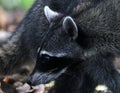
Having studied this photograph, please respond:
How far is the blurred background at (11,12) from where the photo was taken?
14519mm

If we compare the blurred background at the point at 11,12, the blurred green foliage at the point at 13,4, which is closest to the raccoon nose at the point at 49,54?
the blurred background at the point at 11,12

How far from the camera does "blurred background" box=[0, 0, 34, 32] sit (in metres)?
14.5

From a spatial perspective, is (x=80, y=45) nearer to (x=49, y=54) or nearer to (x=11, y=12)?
(x=49, y=54)

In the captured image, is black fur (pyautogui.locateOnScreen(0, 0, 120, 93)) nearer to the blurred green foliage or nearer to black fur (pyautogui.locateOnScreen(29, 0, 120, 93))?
black fur (pyautogui.locateOnScreen(29, 0, 120, 93))

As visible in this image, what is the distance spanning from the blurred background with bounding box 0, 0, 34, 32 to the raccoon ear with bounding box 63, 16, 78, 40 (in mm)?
5938

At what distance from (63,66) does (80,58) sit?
299mm

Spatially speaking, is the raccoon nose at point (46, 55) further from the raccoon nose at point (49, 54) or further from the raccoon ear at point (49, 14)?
the raccoon ear at point (49, 14)

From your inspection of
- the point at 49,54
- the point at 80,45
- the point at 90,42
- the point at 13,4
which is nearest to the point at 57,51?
the point at 49,54

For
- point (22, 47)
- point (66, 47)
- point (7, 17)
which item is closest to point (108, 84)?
point (66, 47)

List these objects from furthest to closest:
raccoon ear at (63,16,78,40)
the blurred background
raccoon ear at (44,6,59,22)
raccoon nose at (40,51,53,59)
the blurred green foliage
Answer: the blurred green foliage
the blurred background
raccoon ear at (44,6,59,22)
raccoon nose at (40,51,53,59)
raccoon ear at (63,16,78,40)

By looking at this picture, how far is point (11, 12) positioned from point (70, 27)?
26.0 ft

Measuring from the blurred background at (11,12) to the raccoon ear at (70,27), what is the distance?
594cm

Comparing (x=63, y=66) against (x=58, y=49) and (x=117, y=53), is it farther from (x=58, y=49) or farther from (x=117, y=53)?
(x=117, y=53)

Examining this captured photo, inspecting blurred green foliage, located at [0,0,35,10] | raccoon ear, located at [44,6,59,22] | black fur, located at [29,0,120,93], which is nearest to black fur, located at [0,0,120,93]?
black fur, located at [29,0,120,93]
